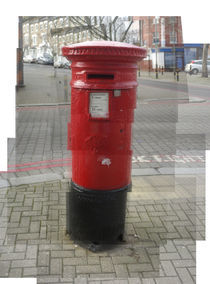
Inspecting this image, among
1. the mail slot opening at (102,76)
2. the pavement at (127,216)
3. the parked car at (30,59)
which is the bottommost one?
the pavement at (127,216)

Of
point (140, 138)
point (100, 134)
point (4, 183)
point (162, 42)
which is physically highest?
point (162, 42)

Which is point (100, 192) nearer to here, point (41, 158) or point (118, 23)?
point (41, 158)

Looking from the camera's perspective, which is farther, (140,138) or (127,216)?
(140,138)

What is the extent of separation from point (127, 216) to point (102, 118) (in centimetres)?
151

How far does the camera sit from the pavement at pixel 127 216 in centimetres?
300

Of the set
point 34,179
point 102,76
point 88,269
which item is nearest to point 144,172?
point 34,179

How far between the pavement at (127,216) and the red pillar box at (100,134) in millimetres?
311

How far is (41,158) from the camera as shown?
6.29m

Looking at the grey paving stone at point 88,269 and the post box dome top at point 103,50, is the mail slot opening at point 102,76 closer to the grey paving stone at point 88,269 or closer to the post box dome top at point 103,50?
the post box dome top at point 103,50

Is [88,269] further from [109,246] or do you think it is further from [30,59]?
[30,59]

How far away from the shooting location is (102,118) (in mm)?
2977

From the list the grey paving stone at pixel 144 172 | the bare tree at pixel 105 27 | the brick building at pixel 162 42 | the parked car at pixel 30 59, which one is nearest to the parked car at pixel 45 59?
the parked car at pixel 30 59

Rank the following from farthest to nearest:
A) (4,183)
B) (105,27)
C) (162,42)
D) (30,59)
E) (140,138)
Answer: (162,42) → (30,59) → (105,27) → (140,138) → (4,183)

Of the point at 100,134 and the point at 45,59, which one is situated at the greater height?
the point at 45,59
